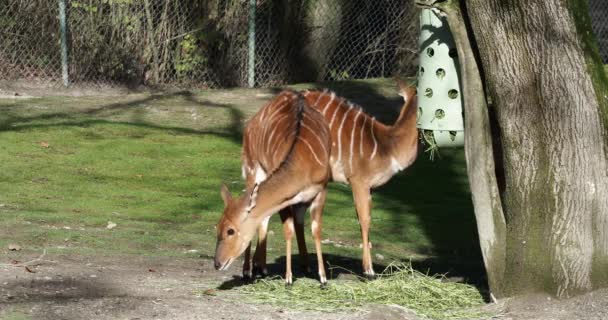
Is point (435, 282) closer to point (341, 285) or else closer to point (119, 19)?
point (341, 285)

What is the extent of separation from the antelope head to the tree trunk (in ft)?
5.13

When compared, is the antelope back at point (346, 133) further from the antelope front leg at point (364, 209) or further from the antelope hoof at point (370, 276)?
the antelope hoof at point (370, 276)

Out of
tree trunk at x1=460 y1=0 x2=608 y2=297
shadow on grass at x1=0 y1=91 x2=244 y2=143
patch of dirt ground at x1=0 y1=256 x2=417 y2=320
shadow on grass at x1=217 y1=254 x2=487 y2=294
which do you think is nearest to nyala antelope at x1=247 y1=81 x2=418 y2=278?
shadow on grass at x1=217 y1=254 x2=487 y2=294

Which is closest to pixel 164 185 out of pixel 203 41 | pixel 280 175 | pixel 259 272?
pixel 259 272

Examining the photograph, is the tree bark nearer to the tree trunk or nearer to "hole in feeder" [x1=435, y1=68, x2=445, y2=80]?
the tree trunk

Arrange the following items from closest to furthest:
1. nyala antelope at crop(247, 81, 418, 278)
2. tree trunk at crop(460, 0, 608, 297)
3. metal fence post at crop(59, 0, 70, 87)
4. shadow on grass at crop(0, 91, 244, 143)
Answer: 1. tree trunk at crop(460, 0, 608, 297)
2. nyala antelope at crop(247, 81, 418, 278)
3. shadow on grass at crop(0, 91, 244, 143)
4. metal fence post at crop(59, 0, 70, 87)

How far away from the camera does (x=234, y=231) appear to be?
704cm

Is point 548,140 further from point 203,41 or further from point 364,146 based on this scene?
point 203,41

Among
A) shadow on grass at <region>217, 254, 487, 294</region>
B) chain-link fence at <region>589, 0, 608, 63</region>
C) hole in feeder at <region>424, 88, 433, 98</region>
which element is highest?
chain-link fence at <region>589, 0, 608, 63</region>

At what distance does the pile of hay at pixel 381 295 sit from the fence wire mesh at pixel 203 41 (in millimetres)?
8364

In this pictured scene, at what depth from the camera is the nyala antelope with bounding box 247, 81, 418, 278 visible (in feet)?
27.1

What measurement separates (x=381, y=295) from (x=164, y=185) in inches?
188

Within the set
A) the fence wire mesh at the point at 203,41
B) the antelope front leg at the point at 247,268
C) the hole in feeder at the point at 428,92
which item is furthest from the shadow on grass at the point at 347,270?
the fence wire mesh at the point at 203,41

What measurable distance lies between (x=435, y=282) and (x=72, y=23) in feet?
29.3
